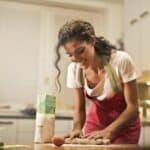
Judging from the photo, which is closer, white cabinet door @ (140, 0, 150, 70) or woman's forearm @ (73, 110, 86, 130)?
woman's forearm @ (73, 110, 86, 130)

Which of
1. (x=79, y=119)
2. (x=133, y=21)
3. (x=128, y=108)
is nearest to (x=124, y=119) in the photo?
(x=128, y=108)

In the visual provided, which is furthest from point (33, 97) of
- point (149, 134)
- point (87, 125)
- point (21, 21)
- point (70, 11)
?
point (87, 125)

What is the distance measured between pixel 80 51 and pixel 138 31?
174 centimetres

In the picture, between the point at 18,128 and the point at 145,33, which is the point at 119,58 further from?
the point at 18,128

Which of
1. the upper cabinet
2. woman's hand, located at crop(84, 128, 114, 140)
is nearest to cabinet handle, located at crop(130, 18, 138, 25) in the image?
the upper cabinet

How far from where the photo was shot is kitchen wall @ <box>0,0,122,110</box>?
10.1 ft

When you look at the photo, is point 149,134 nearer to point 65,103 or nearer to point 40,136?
point 65,103

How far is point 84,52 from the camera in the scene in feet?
4.15

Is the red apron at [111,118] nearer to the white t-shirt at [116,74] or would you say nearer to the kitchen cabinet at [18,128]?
the white t-shirt at [116,74]

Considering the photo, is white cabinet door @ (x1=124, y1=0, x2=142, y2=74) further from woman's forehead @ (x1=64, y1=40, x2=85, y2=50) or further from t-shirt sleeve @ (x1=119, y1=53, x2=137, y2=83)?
woman's forehead @ (x1=64, y1=40, x2=85, y2=50)

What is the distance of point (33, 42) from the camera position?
3154 mm

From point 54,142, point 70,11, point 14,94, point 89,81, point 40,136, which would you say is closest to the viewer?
point 54,142

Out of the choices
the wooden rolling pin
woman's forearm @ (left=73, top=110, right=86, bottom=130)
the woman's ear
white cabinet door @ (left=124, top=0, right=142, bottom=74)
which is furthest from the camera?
white cabinet door @ (left=124, top=0, right=142, bottom=74)

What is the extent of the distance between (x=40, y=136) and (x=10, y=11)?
222cm
